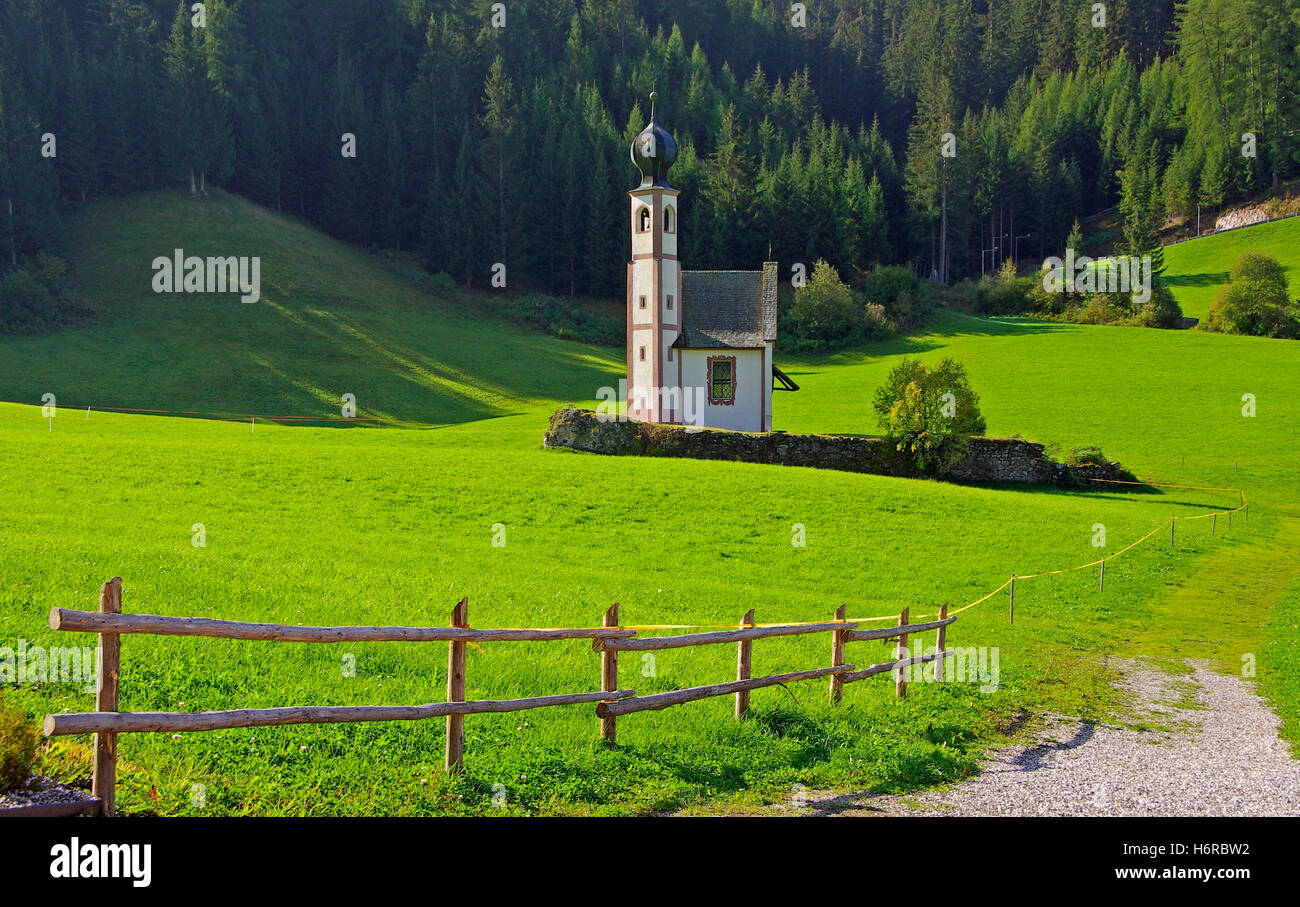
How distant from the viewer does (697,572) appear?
23.1m

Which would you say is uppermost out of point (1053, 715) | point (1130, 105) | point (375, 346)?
point (1130, 105)

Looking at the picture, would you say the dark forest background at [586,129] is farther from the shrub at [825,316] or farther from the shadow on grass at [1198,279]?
the shrub at [825,316]

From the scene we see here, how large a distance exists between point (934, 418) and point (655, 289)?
14513 mm

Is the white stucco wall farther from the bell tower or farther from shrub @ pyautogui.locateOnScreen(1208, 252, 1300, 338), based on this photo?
shrub @ pyautogui.locateOnScreen(1208, 252, 1300, 338)

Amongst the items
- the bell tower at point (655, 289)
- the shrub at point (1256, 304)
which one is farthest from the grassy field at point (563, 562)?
the shrub at point (1256, 304)

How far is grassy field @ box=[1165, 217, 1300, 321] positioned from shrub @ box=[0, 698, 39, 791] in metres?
94.6

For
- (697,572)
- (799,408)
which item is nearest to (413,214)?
(799,408)

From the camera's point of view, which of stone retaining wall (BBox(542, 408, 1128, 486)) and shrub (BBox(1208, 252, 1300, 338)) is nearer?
stone retaining wall (BBox(542, 408, 1128, 486))

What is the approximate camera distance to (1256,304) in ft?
242

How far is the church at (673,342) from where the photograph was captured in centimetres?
4759

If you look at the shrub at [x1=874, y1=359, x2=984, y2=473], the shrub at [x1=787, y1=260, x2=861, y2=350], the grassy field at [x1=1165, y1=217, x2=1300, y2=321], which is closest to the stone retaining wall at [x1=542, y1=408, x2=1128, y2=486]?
the shrub at [x1=874, y1=359, x2=984, y2=473]

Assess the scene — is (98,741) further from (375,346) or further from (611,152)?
(611,152)

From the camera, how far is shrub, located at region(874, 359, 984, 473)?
40.5m
